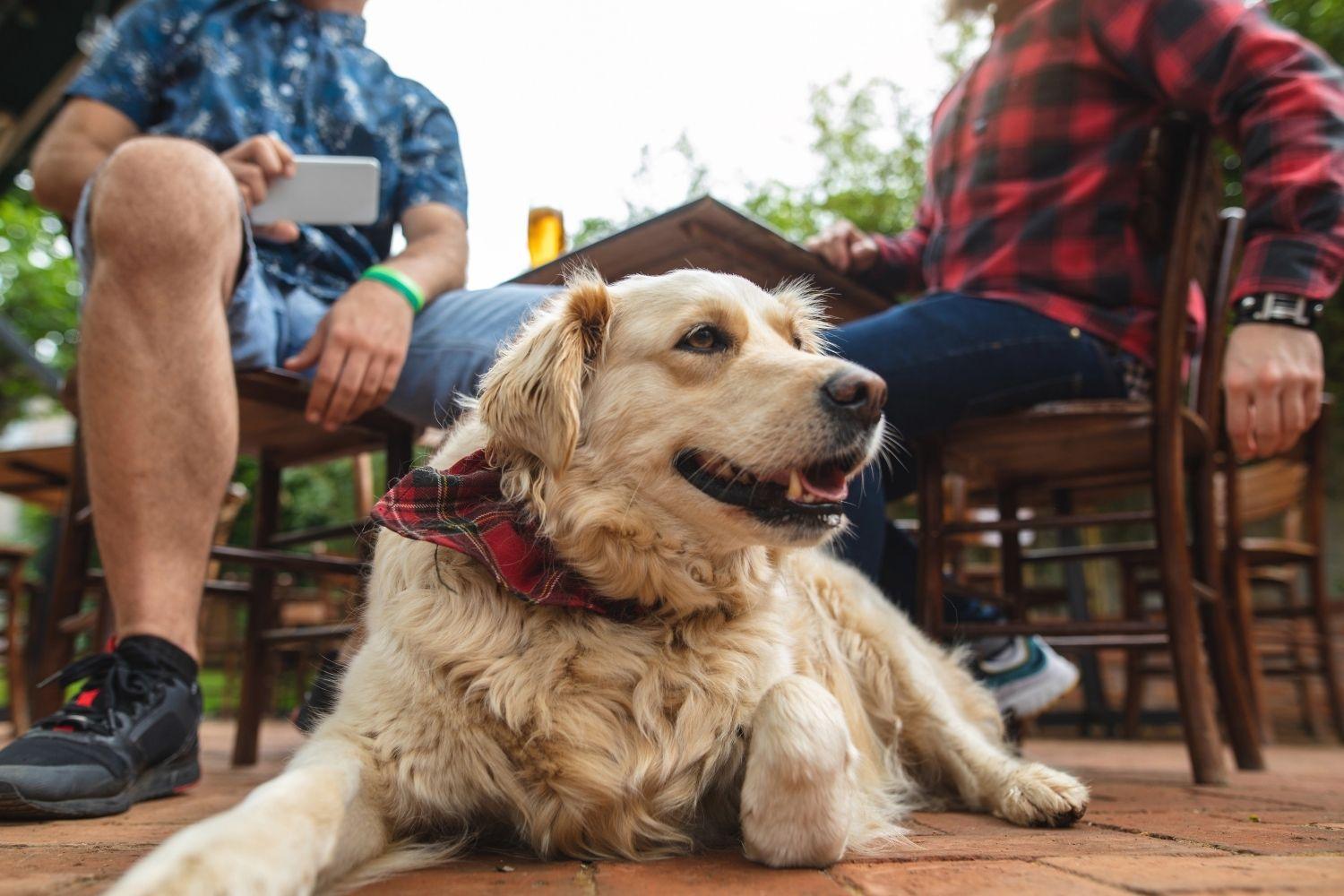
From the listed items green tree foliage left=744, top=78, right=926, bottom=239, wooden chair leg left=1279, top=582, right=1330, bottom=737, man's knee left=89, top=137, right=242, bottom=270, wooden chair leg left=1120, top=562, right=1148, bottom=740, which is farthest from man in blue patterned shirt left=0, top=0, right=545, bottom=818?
green tree foliage left=744, top=78, right=926, bottom=239

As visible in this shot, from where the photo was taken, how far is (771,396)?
5.00 ft

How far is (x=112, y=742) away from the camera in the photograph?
5.70ft

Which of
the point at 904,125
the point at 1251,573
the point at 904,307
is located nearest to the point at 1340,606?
the point at 1251,573

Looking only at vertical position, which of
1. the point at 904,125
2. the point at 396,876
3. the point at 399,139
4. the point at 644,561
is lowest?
the point at 396,876

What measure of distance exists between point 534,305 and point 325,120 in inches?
40.0

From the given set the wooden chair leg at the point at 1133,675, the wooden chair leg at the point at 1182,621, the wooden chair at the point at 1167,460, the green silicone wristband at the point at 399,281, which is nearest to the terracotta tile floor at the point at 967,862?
the wooden chair leg at the point at 1182,621

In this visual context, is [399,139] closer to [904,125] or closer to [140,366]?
[140,366]

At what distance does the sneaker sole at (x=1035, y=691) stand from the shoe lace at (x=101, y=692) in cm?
215

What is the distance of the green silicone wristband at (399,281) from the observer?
2.28 metres

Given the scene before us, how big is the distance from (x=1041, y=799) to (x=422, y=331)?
1.76 metres

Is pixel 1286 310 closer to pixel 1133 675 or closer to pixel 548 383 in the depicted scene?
pixel 548 383

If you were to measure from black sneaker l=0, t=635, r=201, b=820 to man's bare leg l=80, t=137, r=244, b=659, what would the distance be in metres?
0.08

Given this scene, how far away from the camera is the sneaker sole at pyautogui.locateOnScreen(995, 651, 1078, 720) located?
2689 millimetres

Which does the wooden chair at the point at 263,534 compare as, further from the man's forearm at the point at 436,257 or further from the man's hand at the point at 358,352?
the man's forearm at the point at 436,257
